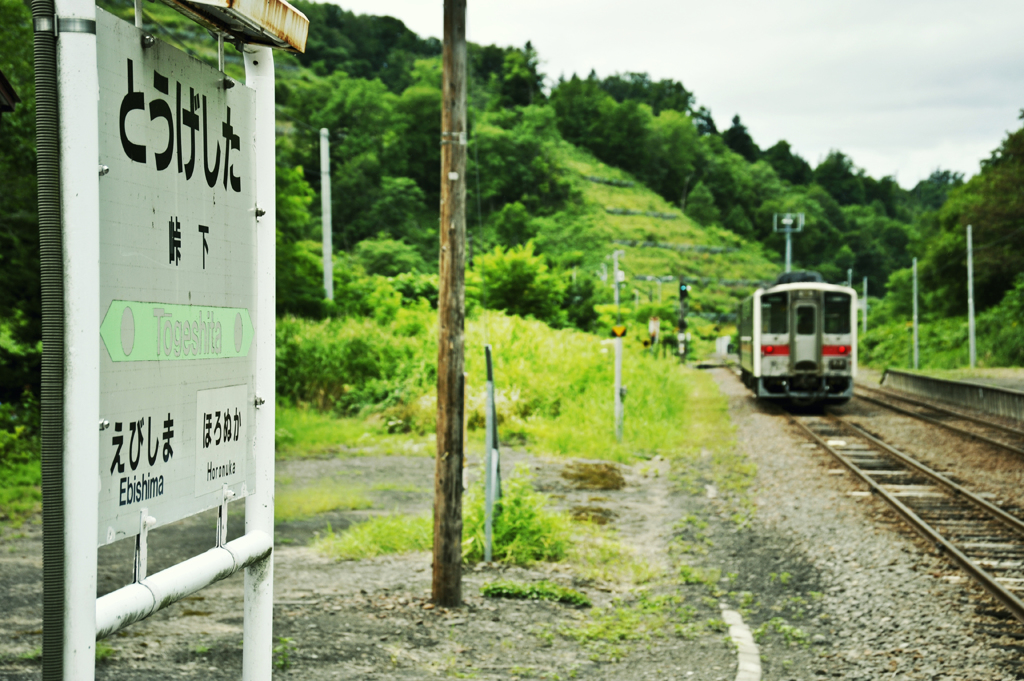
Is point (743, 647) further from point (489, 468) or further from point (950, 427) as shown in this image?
point (950, 427)

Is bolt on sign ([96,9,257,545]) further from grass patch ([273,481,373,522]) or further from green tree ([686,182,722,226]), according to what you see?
green tree ([686,182,722,226])

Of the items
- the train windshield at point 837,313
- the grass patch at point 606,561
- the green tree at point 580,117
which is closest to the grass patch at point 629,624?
the grass patch at point 606,561

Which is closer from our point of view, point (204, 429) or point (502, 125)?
point (204, 429)

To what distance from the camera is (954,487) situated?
11.6m

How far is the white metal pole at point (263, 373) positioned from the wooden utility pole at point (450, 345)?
3.87m

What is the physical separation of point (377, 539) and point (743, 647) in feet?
13.1

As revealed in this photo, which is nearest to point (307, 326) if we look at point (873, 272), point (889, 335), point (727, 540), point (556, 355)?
point (556, 355)

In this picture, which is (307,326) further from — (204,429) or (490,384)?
(204,429)

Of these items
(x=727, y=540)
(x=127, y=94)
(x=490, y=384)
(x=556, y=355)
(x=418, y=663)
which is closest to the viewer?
(x=127, y=94)

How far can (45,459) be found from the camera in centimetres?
191

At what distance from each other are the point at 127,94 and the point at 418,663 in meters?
4.35

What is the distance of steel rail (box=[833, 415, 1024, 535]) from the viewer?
967 cm

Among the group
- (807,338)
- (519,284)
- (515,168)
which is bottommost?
(807,338)

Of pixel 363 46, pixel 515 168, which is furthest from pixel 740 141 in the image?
pixel 515 168
